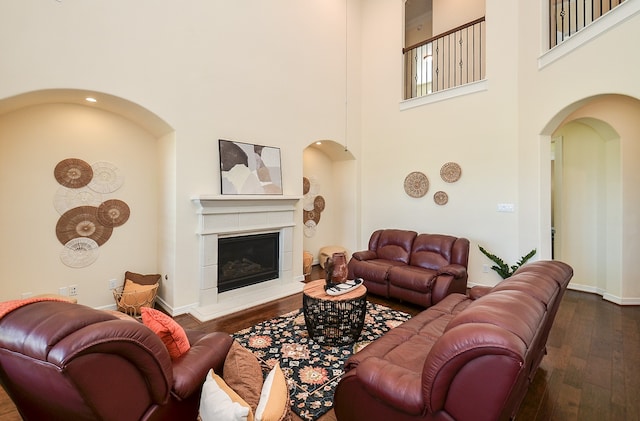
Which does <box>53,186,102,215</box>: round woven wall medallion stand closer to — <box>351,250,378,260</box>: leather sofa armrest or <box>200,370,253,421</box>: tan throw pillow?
<box>200,370,253,421</box>: tan throw pillow

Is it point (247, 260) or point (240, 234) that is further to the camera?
point (247, 260)

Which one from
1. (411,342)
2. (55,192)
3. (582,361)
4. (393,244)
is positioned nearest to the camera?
(411,342)

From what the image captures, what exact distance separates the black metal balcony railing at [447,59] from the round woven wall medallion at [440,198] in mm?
2157

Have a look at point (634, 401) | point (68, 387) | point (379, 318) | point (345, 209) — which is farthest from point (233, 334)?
point (345, 209)

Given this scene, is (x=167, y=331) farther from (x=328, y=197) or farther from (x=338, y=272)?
(x=328, y=197)

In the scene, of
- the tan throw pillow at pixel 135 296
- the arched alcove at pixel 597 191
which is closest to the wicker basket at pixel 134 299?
the tan throw pillow at pixel 135 296

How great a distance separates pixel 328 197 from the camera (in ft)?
21.0

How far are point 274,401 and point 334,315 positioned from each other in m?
1.52

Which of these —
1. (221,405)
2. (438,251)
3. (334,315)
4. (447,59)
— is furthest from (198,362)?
(447,59)

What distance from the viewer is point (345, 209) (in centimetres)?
626

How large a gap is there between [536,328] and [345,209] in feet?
16.5

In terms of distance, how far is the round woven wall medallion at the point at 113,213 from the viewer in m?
3.57

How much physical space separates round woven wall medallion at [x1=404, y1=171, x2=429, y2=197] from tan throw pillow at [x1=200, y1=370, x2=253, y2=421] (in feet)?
15.4

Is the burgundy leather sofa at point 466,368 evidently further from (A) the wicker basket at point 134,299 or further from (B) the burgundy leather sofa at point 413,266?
(A) the wicker basket at point 134,299
